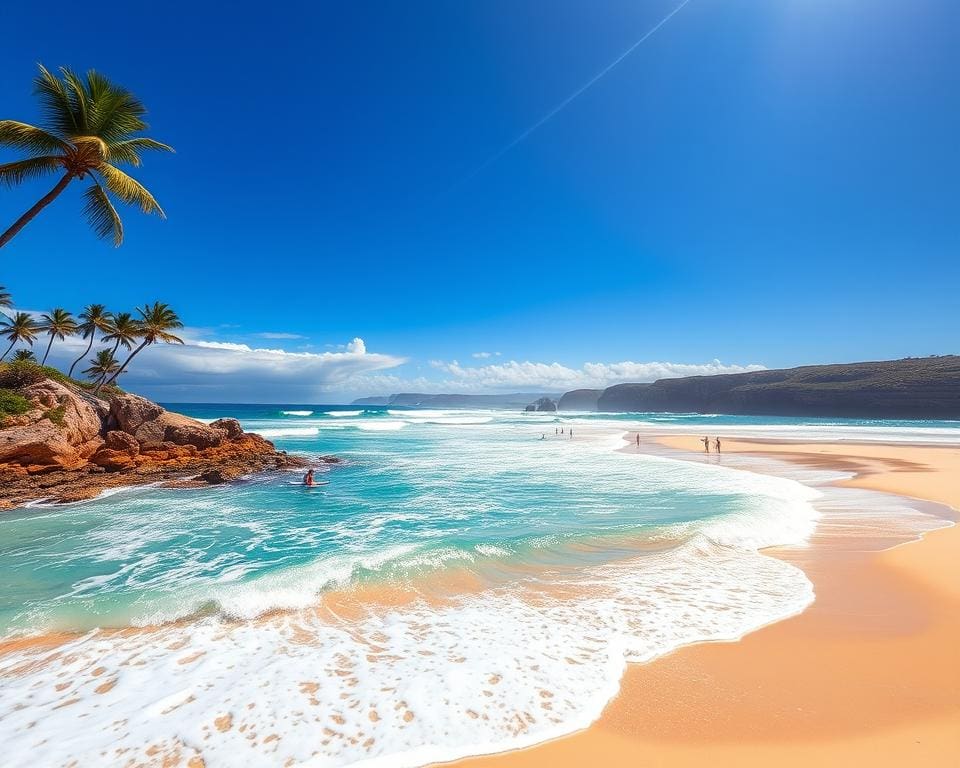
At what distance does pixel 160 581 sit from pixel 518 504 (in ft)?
30.4

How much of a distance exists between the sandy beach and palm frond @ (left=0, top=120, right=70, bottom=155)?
845 inches

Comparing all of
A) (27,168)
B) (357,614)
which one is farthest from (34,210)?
(357,614)

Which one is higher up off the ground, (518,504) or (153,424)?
(153,424)

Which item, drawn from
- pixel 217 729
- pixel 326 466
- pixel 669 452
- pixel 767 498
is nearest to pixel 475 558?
pixel 217 729

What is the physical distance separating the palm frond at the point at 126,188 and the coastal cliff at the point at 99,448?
29.5 ft

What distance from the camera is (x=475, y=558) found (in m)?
8.56

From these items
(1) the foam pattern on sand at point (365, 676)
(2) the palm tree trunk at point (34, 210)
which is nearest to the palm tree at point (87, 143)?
(2) the palm tree trunk at point (34, 210)

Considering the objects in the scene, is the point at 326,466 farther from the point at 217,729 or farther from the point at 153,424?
the point at 217,729

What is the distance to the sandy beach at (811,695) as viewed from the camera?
344 cm

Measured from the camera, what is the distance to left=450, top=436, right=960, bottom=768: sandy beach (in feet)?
11.3

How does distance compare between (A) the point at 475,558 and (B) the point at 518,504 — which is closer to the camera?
(A) the point at 475,558

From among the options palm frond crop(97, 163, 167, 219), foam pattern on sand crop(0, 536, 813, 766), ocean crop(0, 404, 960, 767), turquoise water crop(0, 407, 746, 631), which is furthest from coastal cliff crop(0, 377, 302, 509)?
foam pattern on sand crop(0, 536, 813, 766)

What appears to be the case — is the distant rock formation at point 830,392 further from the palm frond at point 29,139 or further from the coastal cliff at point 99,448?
the palm frond at point 29,139

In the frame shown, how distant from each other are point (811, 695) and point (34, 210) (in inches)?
937
